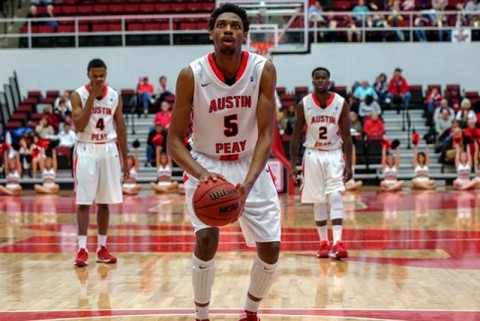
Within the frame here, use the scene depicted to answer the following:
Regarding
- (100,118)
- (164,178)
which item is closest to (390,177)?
(164,178)

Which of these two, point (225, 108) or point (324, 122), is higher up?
point (225, 108)

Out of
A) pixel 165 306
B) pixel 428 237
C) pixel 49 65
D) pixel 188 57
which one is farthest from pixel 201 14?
pixel 165 306

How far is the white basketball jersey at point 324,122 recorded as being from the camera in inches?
412

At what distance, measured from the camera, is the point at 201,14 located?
28109 millimetres

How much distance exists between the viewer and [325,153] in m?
10.5

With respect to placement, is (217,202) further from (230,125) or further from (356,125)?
(356,125)

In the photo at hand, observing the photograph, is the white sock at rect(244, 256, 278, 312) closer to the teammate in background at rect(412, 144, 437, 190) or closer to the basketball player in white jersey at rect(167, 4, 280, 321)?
the basketball player in white jersey at rect(167, 4, 280, 321)

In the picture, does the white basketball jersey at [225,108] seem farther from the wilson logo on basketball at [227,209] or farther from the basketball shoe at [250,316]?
the basketball shoe at [250,316]

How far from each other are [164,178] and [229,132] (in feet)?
53.4

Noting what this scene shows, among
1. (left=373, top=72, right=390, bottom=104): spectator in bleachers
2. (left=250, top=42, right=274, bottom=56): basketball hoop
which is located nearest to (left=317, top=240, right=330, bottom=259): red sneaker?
(left=250, top=42, right=274, bottom=56): basketball hoop

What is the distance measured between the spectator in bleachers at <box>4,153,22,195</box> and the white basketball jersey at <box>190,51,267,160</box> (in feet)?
54.0

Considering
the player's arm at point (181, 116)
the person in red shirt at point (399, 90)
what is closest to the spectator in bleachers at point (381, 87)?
the person in red shirt at point (399, 90)

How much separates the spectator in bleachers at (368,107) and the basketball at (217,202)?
754 inches

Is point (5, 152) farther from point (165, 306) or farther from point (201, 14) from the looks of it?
point (165, 306)
